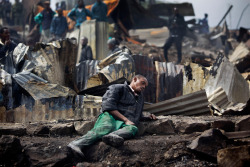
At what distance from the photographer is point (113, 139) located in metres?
3.45

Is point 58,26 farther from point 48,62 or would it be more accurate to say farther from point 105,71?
point 105,71

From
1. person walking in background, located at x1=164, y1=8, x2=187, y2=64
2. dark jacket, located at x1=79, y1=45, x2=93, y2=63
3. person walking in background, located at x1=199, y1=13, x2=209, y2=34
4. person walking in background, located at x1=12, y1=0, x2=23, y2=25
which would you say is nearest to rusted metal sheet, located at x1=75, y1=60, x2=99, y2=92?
dark jacket, located at x1=79, y1=45, x2=93, y2=63

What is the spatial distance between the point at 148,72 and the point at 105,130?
10.3 feet

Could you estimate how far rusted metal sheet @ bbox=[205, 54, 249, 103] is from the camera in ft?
20.9

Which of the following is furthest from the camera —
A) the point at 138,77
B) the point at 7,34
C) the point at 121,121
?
the point at 7,34

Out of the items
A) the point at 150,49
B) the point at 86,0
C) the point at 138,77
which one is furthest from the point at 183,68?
the point at 86,0

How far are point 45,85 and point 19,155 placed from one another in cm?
218

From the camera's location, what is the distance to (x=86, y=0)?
15.7 m

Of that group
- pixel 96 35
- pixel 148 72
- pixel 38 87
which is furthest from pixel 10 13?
pixel 38 87

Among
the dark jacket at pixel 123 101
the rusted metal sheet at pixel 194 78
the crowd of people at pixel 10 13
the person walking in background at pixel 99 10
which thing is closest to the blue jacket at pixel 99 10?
the person walking in background at pixel 99 10

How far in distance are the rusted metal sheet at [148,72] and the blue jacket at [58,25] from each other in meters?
4.99

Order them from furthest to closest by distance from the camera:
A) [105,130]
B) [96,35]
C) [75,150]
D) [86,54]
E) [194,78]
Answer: [96,35]
[86,54]
[194,78]
[105,130]
[75,150]

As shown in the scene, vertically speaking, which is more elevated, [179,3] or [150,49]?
[179,3]

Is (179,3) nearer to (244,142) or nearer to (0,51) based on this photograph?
(0,51)
